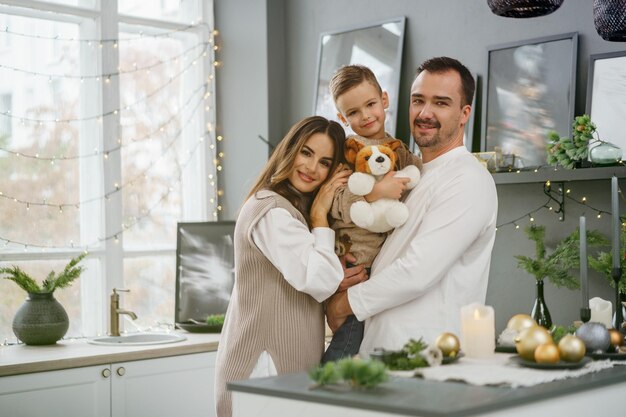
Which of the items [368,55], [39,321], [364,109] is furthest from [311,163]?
[368,55]

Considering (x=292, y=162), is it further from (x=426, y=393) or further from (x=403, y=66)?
(x=403, y=66)

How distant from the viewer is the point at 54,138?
4.90m

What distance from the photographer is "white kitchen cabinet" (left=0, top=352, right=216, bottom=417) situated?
147 inches

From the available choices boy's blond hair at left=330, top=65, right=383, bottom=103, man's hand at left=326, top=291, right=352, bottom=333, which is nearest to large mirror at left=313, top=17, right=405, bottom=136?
boy's blond hair at left=330, top=65, right=383, bottom=103

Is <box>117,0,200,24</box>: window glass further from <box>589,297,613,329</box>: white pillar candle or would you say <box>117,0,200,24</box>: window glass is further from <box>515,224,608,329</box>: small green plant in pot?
<box>589,297,613,329</box>: white pillar candle

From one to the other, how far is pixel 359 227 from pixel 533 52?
1752 millimetres

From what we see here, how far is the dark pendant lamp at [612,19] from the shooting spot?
11.0 ft

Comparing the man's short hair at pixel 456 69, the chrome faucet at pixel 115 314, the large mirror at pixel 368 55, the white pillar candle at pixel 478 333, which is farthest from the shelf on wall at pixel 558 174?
the chrome faucet at pixel 115 314

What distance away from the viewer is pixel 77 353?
13.1ft

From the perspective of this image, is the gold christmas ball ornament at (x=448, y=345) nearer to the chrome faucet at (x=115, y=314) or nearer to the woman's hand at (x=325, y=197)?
the woman's hand at (x=325, y=197)

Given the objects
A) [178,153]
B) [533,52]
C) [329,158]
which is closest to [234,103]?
[178,153]

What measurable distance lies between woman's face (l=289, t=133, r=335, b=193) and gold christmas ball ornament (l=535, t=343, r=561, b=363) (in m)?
1.00

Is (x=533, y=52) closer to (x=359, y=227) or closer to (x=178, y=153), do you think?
(x=359, y=227)

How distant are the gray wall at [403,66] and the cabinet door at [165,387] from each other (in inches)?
53.8
